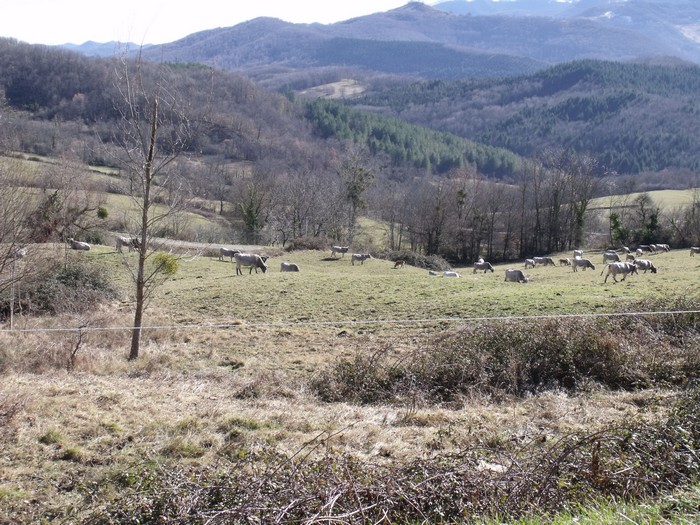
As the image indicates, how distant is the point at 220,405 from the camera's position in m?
8.52

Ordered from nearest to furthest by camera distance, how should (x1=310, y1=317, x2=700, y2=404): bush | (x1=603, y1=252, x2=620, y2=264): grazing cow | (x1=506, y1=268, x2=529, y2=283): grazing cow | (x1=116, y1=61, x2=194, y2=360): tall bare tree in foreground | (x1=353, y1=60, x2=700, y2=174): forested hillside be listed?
1. (x1=310, y1=317, x2=700, y2=404): bush
2. (x1=116, y1=61, x2=194, y2=360): tall bare tree in foreground
3. (x1=506, y1=268, x2=529, y2=283): grazing cow
4. (x1=603, y1=252, x2=620, y2=264): grazing cow
5. (x1=353, y1=60, x2=700, y2=174): forested hillside

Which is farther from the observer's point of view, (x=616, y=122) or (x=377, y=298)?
(x=616, y=122)

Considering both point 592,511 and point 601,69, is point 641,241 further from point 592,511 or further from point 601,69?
point 601,69

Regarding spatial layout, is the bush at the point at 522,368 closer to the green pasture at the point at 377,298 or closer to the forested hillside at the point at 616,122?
the green pasture at the point at 377,298

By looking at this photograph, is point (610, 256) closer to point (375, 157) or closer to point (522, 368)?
point (522, 368)

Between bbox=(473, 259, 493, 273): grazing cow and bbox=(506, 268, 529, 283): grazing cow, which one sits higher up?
bbox=(506, 268, 529, 283): grazing cow

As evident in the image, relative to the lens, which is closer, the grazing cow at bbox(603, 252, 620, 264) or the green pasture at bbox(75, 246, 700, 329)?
the green pasture at bbox(75, 246, 700, 329)

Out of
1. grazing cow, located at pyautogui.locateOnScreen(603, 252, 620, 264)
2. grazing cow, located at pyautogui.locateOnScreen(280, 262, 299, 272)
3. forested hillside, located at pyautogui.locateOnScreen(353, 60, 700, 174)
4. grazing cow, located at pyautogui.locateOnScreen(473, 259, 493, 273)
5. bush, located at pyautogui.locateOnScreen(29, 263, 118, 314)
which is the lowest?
grazing cow, located at pyautogui.locateOnScreen(473, 259, 493, 273)

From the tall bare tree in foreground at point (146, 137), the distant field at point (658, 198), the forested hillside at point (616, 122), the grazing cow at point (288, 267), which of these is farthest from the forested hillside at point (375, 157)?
the grazing cow at point (288, 267)

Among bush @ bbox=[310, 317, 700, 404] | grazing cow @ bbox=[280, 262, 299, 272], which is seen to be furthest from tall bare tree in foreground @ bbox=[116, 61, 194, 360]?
grazing cow @ bbox=[280, 262, 299, 272]

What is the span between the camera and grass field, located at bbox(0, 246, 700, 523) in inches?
240

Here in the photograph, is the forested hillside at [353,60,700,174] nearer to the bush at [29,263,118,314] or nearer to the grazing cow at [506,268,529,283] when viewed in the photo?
the grazing cow at [506,268,529,283]

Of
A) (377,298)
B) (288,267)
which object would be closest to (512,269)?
(288,267)

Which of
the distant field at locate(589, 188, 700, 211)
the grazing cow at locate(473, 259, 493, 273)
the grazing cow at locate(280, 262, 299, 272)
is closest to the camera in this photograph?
the grazing cow at locate(280, 262, 299, 272)
